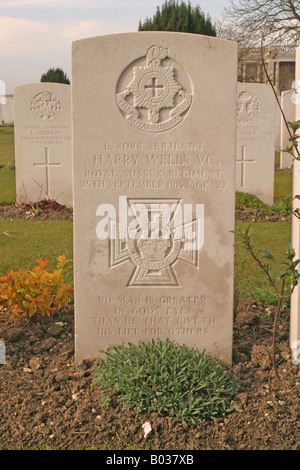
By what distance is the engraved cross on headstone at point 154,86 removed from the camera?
340 cm

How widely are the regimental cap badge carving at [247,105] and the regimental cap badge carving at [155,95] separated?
18.9 feet

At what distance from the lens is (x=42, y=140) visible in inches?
351

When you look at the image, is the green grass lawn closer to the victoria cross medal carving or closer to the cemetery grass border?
the victoria cross medal carving

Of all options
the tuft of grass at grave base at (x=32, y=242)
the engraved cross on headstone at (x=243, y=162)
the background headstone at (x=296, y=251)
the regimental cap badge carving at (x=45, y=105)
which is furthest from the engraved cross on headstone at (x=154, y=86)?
the engraved cross on headstone at (x=243, y=162)

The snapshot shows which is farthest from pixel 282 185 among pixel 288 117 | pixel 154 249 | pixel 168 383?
pixel 168 383

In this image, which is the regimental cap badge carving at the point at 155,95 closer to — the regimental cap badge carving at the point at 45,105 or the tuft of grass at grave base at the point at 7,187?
the regimental cap badge carving at the point at 45,105

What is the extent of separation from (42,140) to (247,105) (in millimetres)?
3397

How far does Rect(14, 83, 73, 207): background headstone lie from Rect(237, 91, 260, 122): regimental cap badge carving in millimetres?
2779

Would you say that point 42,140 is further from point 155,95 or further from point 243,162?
point 155,95

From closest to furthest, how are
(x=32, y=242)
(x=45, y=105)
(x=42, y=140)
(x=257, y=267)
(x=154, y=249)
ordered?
(x=154, y=249), (x=257, y=267), (x=32, y=242), (x=45, y=105), (x=42, y=140)

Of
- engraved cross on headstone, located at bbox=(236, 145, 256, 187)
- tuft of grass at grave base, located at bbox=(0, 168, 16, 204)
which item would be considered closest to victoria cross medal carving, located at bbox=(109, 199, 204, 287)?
engraved cross on headstone, located at bbox=(236, 145, 256, 187)

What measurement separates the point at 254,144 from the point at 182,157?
5980 millimetres

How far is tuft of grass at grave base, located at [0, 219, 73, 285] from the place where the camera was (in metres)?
5.83
